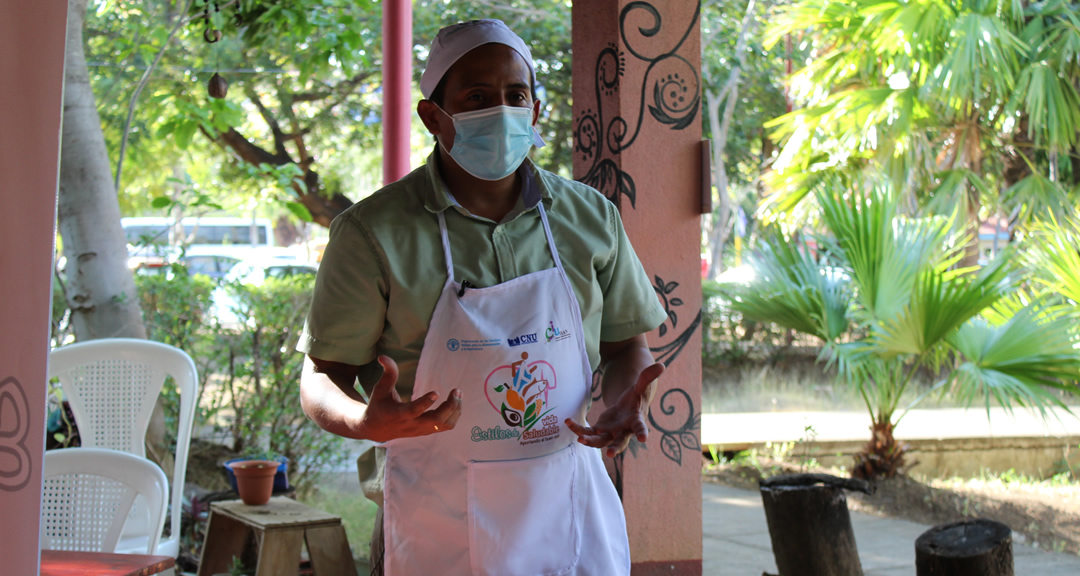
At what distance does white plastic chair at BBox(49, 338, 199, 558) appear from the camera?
11.4ft

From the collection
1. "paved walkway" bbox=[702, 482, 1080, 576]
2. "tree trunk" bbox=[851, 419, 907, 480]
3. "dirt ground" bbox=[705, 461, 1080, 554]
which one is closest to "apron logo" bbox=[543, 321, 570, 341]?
"paved walkway" bbox=[702, 482, 1080, 576]

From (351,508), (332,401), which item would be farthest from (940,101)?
(332,401)

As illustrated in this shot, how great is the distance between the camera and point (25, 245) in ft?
2.63

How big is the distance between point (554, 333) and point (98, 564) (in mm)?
1252

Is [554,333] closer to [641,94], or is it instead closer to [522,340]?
[522,340]

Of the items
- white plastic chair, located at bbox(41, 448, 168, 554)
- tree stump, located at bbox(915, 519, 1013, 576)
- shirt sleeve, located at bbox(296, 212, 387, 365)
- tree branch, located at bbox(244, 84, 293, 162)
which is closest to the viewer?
shirt sleeve, located at bbox(296, 212, 387, 365)

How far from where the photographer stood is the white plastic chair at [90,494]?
255cm

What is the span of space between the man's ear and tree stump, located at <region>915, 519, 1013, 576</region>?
8.71ft

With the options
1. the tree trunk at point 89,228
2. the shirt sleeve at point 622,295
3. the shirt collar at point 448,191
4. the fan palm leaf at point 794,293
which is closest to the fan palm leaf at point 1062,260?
the fan palm leaf at point 794,293

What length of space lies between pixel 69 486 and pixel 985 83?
24.8 ft

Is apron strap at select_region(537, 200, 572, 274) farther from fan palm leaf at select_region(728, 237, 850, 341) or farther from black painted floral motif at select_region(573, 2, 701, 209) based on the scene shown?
fan palm leaf at select_region(728, 237, 850, 341)

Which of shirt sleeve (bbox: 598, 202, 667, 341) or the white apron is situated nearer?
the white apron

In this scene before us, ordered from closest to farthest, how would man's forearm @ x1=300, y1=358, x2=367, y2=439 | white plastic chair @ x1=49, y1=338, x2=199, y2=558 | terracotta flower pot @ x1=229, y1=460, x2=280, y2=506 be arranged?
man's forearm @ x1=300, y1=358, x2=367, y2=439 → white plastic chair @ x1=49, y1=338, x2=199, y2=558 → terracotta flower pot @ x1=229, y1=460, x2=280, y2=506

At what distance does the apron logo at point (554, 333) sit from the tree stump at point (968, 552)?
7.89ft
